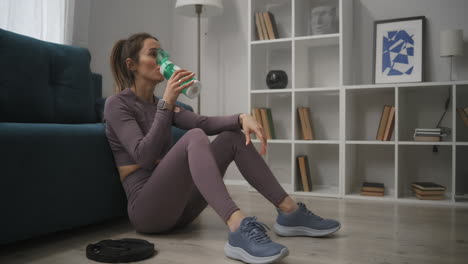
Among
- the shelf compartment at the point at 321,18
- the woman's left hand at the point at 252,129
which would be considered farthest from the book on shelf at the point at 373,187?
the woman's left hand at the point at 252,129

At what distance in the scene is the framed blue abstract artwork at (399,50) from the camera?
297 cm

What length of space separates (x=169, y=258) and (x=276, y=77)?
6.65 feet

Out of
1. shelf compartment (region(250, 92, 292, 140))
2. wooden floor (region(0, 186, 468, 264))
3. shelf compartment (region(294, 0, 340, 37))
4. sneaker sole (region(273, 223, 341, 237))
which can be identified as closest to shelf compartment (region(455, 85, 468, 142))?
wooden floor (region(0, 186, 468, 264))

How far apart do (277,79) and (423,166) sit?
1230 millimetres

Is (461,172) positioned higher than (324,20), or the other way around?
(324,20)

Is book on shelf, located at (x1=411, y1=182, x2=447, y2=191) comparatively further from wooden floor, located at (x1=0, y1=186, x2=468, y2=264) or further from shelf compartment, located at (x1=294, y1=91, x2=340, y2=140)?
shelf compartment, located at (x1=294, y1=91, x2=340, y2=140)

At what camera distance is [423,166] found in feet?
9.91

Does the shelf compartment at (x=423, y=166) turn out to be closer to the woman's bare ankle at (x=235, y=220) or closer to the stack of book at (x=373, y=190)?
the stack of book at (x=373, y=190)

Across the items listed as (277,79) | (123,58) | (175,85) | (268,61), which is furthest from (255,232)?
(268,61)

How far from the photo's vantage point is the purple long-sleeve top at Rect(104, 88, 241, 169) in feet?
4.94

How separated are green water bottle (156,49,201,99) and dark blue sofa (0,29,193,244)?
0.40 meters

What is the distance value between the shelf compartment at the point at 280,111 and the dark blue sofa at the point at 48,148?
1386 mm

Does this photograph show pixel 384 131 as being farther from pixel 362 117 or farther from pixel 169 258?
pixel 169 258

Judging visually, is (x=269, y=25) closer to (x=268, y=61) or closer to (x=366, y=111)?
(x=268, y=61)
